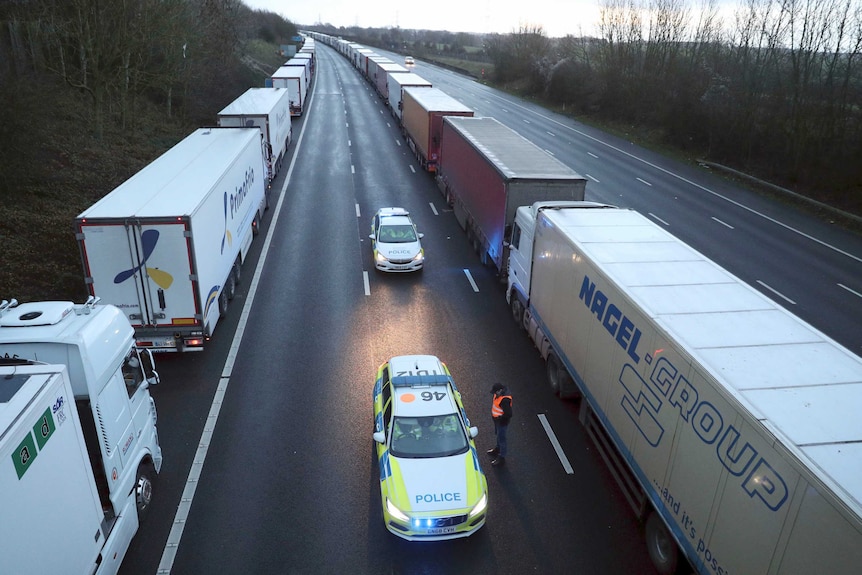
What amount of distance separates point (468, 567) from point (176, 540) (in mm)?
4611

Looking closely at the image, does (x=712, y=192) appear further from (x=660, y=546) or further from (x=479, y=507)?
(x=479, y=507)

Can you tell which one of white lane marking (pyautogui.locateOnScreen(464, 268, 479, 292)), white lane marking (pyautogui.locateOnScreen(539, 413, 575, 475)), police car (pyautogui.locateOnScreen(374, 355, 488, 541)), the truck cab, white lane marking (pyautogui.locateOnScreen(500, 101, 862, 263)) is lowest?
white lane marking (pyautogui.locateOnScreen(539, 413, 575, 475))

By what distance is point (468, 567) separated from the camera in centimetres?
886

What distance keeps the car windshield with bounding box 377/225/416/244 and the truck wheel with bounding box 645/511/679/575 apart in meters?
12.7

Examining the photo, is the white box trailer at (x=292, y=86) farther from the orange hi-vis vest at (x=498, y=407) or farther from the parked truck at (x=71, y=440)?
the orange hi-vis vest at (x=498, y=407)

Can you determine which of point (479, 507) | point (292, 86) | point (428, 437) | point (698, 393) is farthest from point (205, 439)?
point (292, 86)

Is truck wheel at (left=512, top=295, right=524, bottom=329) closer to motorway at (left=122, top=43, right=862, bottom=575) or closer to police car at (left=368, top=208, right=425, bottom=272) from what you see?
motorway at (left=122, top=43, right=862, bottom=575)

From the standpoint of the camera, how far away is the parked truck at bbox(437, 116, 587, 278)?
16.8 meters

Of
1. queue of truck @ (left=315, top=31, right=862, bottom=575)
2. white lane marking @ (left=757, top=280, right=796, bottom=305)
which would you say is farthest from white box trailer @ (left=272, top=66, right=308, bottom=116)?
white lane marking @ (left=757, top=280, right=796, bottom=305)

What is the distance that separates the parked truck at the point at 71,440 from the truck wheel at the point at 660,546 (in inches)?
303

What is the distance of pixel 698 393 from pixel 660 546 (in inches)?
112

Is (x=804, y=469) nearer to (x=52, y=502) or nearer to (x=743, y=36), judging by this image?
(x=52, y=502)

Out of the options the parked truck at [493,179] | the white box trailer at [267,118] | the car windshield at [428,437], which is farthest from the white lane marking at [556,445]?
the white box trailer at [267,118]

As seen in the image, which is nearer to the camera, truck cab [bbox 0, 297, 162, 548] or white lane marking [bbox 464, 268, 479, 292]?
truck cab [bbox 0, 297, 162, 548]
